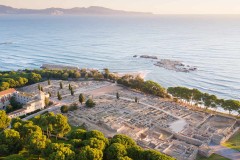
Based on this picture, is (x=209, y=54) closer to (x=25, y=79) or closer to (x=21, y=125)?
(x=25, y=79)

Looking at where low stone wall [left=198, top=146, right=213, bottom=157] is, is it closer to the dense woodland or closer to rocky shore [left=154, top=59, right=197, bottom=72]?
the dense woodland

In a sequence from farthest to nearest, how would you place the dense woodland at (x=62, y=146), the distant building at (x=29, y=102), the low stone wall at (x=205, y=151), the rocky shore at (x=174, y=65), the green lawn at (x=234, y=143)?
the rocky shore at (x=174, y=65) < the distant building at (x=29, y=102) < the green lawn at (x=234, y=143) < the low stone wall at (x=205, y=151) < the dense woodland at (x=62, y=146)

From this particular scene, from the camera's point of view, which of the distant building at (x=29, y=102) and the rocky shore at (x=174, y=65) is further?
the rocky shore at (x=174, y=65)

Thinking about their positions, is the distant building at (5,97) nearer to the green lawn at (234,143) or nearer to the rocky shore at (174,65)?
the green lawn at (234,143)

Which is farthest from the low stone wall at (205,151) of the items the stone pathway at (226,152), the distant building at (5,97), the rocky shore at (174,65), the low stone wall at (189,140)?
the rocky shore at (174,65)

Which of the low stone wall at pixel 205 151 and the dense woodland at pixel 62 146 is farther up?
the dense woodland at pixel 62 146

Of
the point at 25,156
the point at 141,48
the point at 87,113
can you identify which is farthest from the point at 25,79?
the point at 141,48

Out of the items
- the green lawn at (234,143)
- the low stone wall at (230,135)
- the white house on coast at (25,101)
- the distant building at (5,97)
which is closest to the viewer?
the green lawn at (234,143)
